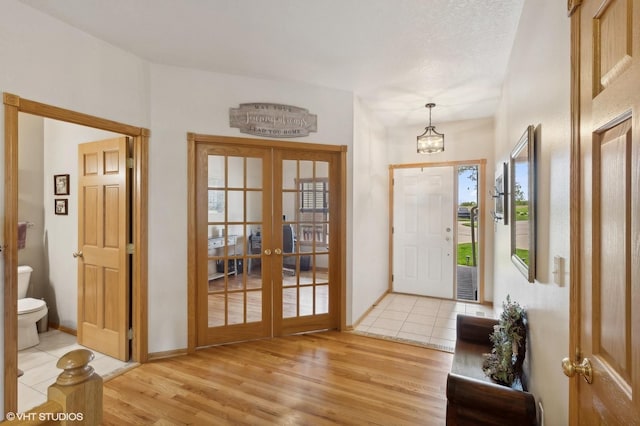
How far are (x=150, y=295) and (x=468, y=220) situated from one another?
14.6 ft

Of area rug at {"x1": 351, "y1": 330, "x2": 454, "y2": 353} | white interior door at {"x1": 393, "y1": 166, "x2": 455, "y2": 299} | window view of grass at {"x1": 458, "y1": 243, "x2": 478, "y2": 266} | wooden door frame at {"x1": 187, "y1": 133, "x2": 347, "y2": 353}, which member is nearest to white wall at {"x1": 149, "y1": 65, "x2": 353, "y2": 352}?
wooden door frame at {"x1": 187, "y1": 133, "x2": 347, "y2": 353}

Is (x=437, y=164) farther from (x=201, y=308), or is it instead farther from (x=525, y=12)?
(x=201, y=308)

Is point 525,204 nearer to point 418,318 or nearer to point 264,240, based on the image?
point 264,240

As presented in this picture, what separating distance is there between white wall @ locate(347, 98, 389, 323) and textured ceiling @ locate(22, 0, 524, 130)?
78 centimetres

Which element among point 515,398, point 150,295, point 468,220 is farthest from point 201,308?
point 468,220

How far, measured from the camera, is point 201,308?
10.3 feet

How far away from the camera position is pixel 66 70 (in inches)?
89.2

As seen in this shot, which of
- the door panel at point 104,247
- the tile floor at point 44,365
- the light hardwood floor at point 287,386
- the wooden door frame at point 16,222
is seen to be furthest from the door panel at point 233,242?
the tile floor at point 44,365

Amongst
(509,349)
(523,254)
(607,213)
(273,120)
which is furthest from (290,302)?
(607,213)

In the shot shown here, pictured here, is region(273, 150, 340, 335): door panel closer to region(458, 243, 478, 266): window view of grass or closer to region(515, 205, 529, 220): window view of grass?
region(515, 205, 529, 220): window view of grass

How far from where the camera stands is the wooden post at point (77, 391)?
895 mm

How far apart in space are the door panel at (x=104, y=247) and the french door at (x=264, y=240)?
2.08ft

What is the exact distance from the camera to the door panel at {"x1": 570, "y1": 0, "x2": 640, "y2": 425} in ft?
2.22

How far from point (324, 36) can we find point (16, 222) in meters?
2.49
